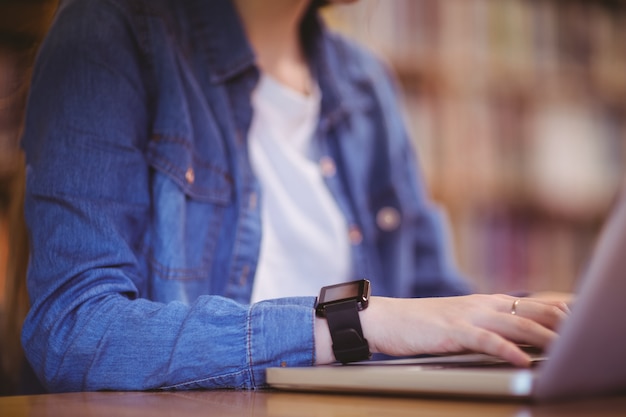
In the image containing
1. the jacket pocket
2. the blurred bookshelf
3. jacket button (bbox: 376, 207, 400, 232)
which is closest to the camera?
the jacket pocket

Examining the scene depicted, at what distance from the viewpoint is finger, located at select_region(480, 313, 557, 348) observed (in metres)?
0.62

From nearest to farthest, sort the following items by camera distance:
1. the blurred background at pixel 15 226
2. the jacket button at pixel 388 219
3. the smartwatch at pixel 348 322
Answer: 1. the smartwatch at pixel 348 322
2. the blurred background at pixel 15 226
3. the jacket button at pixel 388 219

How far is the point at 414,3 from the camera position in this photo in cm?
264

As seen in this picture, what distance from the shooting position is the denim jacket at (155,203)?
0.73m

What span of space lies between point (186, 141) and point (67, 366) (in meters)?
0.36

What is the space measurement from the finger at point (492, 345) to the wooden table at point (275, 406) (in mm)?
87

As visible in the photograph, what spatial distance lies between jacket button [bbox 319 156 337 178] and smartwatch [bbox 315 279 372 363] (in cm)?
63

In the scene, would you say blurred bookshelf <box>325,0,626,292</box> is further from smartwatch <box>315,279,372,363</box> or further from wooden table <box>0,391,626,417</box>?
wooden table <box>0,391,626,417</box>

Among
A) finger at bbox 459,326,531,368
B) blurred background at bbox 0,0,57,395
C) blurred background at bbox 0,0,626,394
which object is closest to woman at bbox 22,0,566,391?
finger at bbox 459,326,531,368

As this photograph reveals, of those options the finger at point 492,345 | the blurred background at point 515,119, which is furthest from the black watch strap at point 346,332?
the blurred background at point 515,119

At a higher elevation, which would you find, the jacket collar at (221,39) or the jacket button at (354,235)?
the jacket collar at (221,39)

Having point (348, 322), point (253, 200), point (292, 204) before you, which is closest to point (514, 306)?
point (348, 322)

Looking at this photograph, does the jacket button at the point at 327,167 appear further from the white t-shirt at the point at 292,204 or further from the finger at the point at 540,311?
the finger at the point at 540,311

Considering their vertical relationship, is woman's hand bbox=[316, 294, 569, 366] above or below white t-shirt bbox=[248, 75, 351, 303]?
below
